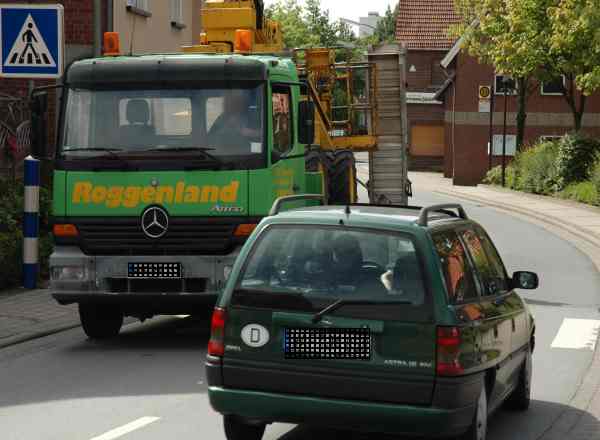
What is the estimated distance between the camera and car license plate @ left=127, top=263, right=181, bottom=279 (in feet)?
39.5

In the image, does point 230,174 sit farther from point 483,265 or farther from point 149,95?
point 483,265

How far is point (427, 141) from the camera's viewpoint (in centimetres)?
7906

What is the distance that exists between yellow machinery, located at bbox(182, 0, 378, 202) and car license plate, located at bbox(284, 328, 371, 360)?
10196 millimetres

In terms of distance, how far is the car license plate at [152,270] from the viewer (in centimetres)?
1203

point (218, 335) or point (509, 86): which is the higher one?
point (509, 86)

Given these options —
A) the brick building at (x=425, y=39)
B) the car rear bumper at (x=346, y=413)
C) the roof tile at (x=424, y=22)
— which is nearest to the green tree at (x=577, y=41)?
the car rear bumper at (x=346, y=413)

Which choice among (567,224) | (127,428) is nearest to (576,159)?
(567,224)

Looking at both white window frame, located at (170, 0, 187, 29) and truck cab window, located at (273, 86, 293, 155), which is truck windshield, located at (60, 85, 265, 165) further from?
Answer: white window frame, located at (170, 0, 187, 29)

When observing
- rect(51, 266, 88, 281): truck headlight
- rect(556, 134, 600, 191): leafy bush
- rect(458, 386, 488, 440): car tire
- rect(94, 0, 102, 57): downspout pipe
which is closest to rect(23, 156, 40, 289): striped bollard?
rect(51, 266, 88, 281): truck headlight

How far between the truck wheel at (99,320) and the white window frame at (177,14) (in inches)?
686

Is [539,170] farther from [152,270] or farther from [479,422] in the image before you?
[479,422]

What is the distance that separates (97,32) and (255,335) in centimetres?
1593

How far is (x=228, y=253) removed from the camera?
1204 cm

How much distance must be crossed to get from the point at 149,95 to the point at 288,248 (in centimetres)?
505
